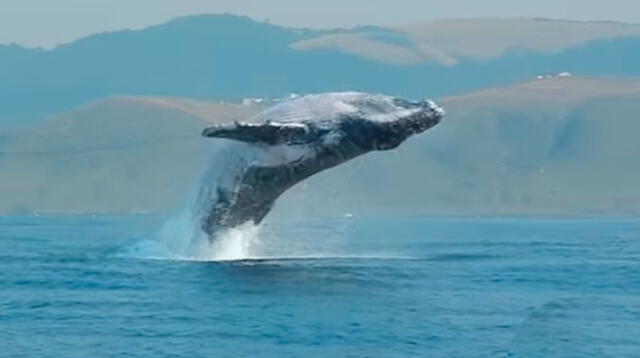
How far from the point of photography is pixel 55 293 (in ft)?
109

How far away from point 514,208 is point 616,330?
147 meters

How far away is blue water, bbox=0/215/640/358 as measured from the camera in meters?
26.6

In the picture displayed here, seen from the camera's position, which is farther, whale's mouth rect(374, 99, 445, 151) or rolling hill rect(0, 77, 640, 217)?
rolling hill rect(0, 77, 640, 217)

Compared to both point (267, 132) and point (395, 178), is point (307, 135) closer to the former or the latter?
point (267, 132)

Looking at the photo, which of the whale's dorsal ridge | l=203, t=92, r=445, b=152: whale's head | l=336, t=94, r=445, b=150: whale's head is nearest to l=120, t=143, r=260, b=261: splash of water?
the whale's dorsal ridge

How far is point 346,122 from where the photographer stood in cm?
3334

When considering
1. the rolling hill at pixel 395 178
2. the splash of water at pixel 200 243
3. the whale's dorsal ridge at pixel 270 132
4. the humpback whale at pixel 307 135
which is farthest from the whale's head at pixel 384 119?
the rolling hill at pixel 395 178

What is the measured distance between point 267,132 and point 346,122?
143 cm

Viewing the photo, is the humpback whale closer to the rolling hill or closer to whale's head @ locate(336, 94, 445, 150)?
whale's head @ locate(336, 94, 445, 150)

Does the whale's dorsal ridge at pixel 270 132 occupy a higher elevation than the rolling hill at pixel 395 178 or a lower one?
lower

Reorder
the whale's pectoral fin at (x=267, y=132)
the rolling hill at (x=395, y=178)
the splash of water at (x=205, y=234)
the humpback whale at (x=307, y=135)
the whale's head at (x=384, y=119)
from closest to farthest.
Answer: the whale's pectoral fin at (x=267, y=132) → the whale's head at (x=384, y=119) → the humpback whale at (x=307, y=135) → the splash of water at (x=205, y=234) → the rolling hill at (x=395, y=178)

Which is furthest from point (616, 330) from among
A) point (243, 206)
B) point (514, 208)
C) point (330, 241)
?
point (514, 208)

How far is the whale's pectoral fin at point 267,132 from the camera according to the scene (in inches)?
1272

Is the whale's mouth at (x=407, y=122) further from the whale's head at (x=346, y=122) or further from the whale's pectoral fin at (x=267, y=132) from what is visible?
the whale's pectoral fin at (x=267, y=132)
